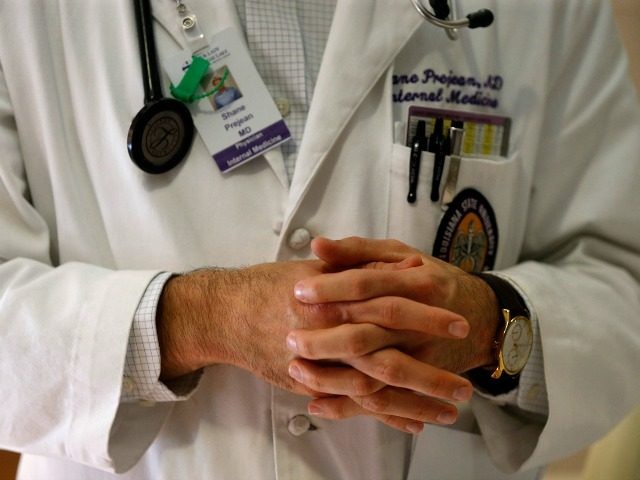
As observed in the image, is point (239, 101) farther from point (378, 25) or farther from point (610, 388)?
point (610, 388)

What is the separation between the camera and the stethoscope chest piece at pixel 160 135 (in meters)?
0.70

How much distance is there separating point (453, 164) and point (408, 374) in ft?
1.14

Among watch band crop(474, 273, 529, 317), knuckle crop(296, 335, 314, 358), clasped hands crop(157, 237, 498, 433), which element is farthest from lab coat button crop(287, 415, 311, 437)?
watch band crop(474, 273, 529, 317)

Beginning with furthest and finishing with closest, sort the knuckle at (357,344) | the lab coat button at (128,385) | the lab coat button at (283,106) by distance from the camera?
1. the lab coat button at (283,106)
2. the lab coat button at (128,385)
3. the knuckle at (357,344)

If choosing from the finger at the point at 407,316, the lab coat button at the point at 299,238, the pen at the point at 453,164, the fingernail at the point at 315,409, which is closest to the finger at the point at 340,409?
the fingernail at the point at 315,409

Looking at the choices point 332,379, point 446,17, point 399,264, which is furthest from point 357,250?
point 446,17

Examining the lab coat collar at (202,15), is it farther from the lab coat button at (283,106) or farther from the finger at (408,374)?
the finger at (408,374)

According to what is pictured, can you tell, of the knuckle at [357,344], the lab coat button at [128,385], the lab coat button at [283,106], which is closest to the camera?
the knuckle at [357,344]

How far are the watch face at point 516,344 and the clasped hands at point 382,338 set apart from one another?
0.09m

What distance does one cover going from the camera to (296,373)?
614mm

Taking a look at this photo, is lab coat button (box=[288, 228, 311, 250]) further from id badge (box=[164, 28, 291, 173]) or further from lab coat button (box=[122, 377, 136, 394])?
lab coat button (box=[122, 377, 136, 394])

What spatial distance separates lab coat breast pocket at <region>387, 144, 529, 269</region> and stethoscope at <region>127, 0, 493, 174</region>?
0.21 metres

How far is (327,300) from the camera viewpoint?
0.60 metres

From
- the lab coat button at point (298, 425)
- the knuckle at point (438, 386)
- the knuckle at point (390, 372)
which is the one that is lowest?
the lab coat button at point (298, 425)
